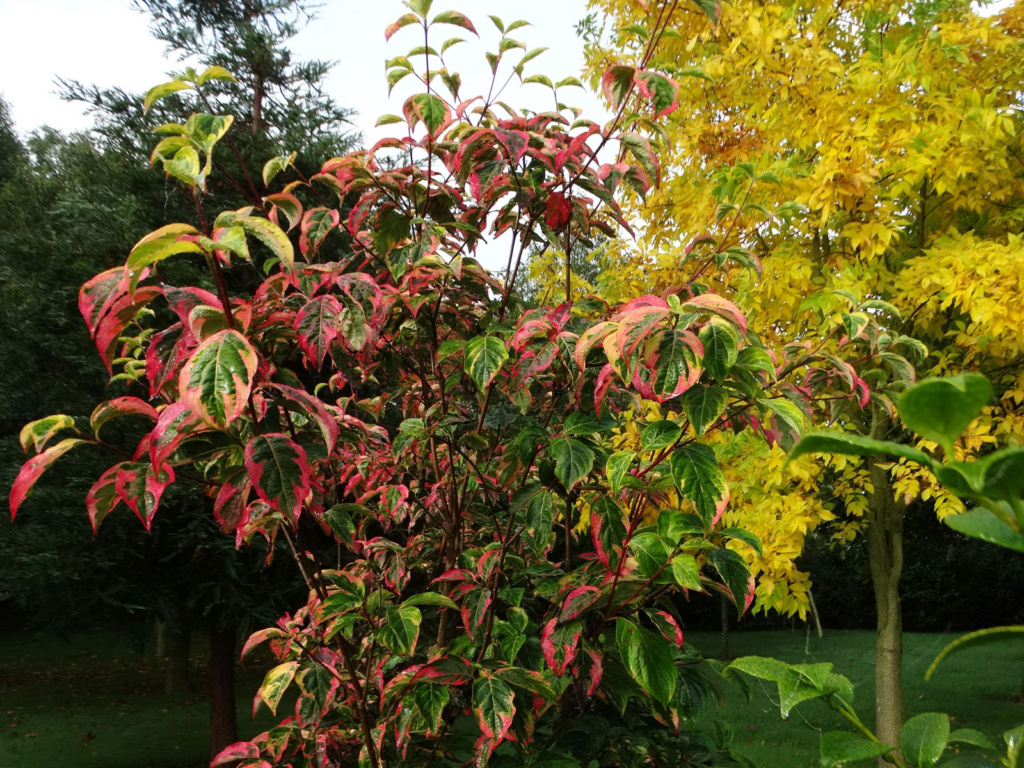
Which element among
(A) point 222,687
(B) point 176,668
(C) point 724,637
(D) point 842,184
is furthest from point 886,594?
(B) point 176,668

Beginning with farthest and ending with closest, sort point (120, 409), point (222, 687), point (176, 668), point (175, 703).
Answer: point (176, 668)
point (175, 703)
point (222, 687)
point (120, 409)

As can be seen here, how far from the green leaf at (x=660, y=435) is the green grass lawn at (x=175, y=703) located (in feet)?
14.9

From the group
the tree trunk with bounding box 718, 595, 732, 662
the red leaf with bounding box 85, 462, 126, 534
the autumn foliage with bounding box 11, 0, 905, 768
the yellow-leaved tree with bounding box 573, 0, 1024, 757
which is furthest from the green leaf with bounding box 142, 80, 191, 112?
the tree trunk with bounding box 718, 595, 732, 662

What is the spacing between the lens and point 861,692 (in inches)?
400

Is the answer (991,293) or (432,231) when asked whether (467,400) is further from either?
(991,293)

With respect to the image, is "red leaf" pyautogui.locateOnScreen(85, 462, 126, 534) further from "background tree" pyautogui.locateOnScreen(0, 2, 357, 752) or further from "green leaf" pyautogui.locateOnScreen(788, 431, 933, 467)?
"background tree" pyautogui.locateOnScreen(0, 2, 357, 752)

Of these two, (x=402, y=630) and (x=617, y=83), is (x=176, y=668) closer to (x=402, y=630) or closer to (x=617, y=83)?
(x=402, y=630)

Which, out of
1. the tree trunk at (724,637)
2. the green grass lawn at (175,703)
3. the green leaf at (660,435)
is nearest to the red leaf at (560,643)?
the green leaf at (660,435)

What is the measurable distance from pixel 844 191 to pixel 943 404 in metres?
4.19

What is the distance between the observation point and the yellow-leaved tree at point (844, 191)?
408cm

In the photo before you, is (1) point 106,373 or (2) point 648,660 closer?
(2) point 648,660

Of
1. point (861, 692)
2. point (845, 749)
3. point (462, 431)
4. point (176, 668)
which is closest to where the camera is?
point (845, 749)

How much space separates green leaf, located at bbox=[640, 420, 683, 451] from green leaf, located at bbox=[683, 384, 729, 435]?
0.07m

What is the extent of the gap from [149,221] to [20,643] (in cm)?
1164
